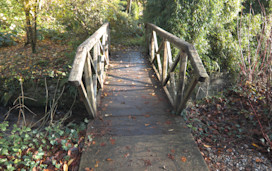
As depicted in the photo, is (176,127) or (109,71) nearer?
(176,127)

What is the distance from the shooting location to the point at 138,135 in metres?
2.85

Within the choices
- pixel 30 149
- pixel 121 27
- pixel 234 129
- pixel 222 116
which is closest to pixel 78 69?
pixel 30 149

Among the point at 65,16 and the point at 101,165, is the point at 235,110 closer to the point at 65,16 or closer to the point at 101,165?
the point at 101,165

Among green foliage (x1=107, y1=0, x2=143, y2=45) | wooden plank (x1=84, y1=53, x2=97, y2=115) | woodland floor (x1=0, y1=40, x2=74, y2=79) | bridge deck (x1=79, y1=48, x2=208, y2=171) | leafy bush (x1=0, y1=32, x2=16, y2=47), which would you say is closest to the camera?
bridge deck (x1=79, y1=48, x2=208, y2=171)

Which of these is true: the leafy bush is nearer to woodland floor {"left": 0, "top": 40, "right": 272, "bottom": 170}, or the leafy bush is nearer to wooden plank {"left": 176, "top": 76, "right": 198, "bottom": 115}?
woodland floor {"left": 0, "top": 40, "right": 272, "bottom": 170}

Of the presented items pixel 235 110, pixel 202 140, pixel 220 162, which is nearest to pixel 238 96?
pixel 235 110

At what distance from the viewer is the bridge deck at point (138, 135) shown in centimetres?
236

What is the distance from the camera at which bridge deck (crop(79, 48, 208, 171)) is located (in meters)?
2.36

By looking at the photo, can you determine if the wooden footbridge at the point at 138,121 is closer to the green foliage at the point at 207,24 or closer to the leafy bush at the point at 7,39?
the green foliage at the point at 207,24

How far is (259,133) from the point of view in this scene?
3.54 metres

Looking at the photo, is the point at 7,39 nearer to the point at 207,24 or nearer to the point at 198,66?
the point at 207,24

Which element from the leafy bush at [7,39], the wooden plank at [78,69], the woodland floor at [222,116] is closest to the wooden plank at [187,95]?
the woodland floor at [222,116]

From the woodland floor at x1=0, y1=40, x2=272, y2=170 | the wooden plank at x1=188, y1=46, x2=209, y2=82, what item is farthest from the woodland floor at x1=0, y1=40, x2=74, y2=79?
the wooden plank at x1=188, y1=46, x2=209, y2=82

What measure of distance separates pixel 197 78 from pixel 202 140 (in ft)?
4.58
